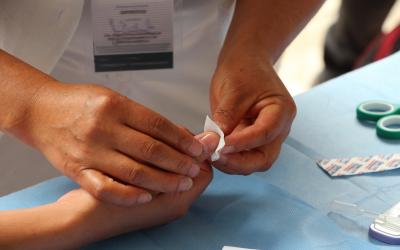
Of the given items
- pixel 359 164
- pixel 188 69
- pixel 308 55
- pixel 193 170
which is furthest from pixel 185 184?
pixel 308 55

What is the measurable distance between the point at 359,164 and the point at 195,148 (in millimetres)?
395

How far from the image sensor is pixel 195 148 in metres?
0.62

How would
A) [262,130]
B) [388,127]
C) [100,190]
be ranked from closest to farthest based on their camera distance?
1. [100,190]
2. [262,130]
3. [388,127]

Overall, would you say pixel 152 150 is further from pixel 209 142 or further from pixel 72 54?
pixel 72 54

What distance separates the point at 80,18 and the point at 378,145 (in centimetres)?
74

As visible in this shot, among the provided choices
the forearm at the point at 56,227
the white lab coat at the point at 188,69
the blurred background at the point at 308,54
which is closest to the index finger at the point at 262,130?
the forearm at the point at 56,227

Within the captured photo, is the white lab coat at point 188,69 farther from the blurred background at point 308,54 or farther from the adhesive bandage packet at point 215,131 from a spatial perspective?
the blurred background at point 308,54

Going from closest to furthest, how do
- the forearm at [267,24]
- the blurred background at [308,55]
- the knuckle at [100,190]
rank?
the knuckle at [100,190] → the forearm at [267,24] → the blurred background at [308,55]

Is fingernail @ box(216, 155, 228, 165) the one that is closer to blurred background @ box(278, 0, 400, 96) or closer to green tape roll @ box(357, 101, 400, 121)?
green tape roll @ box(357, 101, 400, 121)

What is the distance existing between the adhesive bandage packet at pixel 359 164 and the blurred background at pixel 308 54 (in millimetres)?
1593

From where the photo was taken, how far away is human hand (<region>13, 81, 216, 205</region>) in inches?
22.9

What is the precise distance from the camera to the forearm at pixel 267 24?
0.89 meters

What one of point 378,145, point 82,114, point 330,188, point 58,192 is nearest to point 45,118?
point 82,114

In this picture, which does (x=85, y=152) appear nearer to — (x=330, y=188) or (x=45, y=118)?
(x=45, y=118)
